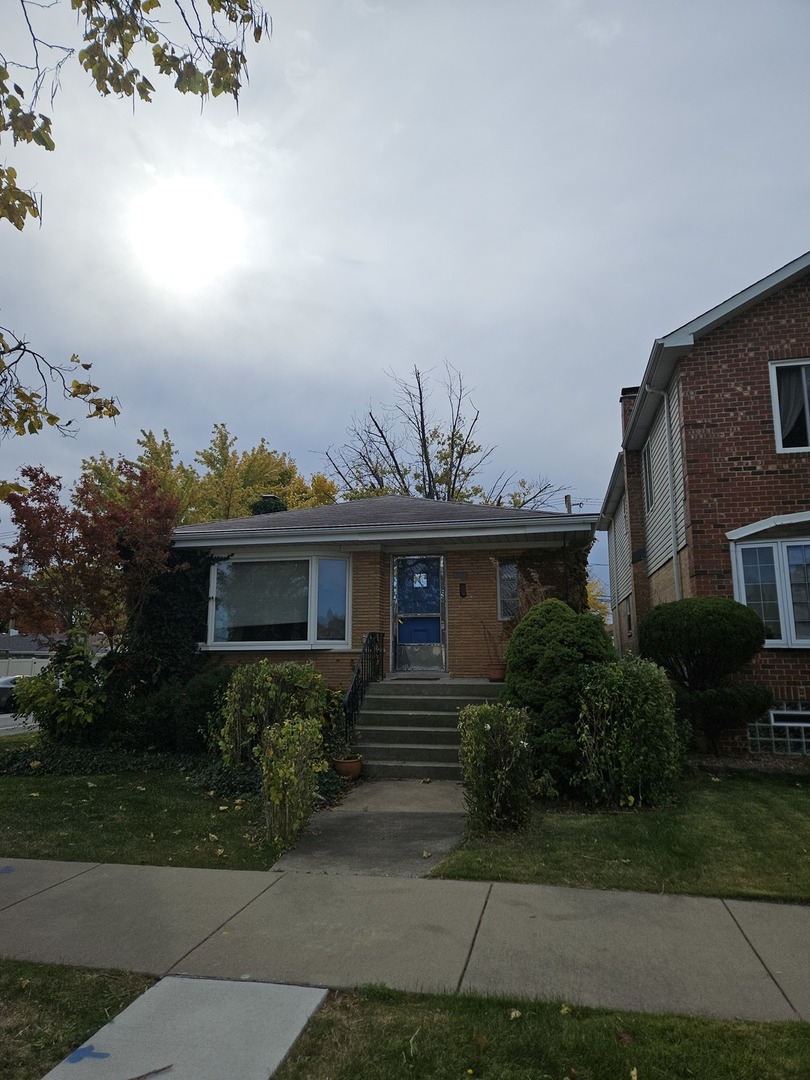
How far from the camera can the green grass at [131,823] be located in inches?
243

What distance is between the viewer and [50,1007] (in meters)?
3.52

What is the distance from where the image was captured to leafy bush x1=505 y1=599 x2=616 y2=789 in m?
7.45

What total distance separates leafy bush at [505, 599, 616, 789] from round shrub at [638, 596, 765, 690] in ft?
5.62

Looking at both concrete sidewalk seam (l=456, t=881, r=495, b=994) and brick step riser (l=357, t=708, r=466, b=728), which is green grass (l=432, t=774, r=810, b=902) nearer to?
concrete sidewalk seam (l=456, t=881, r=495, b=994)

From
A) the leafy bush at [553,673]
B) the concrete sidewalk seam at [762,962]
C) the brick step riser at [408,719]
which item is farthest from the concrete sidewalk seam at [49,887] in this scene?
the brick step riser at [408,719]

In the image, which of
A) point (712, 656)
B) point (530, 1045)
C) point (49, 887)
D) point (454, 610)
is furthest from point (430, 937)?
point (454, 610)

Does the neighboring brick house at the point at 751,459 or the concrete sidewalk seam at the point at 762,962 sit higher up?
the neighboring brick house at the point at 751,459

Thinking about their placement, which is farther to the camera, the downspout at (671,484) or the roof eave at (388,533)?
the roof eave at (388,533)

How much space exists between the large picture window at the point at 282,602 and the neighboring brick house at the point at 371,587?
2 centimetres

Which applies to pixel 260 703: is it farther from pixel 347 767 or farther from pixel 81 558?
pixel 81 558

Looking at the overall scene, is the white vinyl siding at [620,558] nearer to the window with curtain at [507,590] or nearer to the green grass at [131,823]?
the window with curtain at [507,590]

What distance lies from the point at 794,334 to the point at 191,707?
10.5 metres

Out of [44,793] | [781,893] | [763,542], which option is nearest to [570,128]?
[763,542]

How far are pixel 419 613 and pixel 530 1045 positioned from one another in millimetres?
10165
